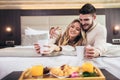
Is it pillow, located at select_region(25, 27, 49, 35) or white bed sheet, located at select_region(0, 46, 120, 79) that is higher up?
pillow, located at select_region(25, 27, 49, 35)

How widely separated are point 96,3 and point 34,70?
291cm

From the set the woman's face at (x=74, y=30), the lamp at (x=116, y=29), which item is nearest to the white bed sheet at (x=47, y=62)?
the woman's face at (x=74, y=30)

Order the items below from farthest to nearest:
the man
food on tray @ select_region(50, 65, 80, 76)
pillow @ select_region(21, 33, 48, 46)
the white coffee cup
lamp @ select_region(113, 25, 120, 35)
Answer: lamp @ select_region(113, 25, 120, 35)
pillow @ select_region(21, 33, 48, 46)
the man
the white coffee cup
food on tray @ select_region(50, 65, 80, 76)

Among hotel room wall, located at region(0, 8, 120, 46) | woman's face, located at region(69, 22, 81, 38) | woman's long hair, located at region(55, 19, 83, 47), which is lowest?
woman's long hair, located at region(55, 19, 83, 47)

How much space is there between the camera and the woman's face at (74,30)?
2081 mm

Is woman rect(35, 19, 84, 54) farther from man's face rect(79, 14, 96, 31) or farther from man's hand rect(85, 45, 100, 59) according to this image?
man's hand rect(85, 45, 100, 59)

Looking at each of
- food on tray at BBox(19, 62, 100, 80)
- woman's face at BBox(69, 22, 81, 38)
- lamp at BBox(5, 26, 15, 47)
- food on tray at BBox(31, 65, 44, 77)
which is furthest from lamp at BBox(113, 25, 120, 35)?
food on tray at BBox(31, 65, 44, 77)

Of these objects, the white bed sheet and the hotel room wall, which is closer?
the white bed sheet

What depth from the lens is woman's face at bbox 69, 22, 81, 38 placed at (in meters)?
2.08

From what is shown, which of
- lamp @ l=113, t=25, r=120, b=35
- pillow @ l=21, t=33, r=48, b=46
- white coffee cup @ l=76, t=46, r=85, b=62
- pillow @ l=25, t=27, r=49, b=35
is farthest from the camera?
lamp @ l=113, t=25, r=120, b=35

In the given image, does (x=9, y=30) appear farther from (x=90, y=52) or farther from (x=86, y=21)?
(x=90, y=52)

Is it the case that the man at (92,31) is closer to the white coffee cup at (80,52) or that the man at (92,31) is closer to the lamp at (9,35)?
the white coffee cup at (80,52)

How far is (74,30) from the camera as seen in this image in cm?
211

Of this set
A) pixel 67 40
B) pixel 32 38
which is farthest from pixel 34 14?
pixel 67 40
